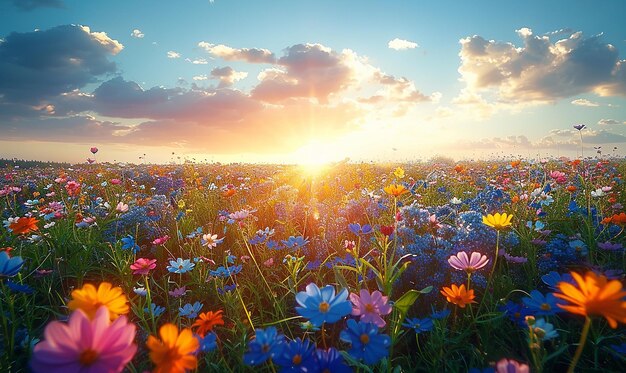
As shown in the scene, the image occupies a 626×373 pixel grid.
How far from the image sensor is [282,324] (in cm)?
201

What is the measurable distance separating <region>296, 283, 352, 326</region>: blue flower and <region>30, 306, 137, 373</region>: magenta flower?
0.47m

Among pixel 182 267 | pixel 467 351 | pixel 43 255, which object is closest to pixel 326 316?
pixel 467 351

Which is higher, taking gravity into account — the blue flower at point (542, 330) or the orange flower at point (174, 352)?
the orange flower at point (174, 352)

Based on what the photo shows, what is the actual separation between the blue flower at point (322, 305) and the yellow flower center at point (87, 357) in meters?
0.51

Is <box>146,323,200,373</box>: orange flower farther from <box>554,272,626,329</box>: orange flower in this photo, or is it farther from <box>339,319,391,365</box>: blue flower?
<box>554,272,626,329</box>: orange flower

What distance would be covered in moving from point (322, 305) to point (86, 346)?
63 cm

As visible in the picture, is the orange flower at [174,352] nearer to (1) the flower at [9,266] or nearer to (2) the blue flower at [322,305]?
(2) the blue flower at [322,305]

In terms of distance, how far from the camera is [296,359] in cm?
96

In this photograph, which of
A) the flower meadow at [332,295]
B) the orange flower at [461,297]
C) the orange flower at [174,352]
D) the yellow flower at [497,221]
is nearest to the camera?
the orange flower at [174,352]

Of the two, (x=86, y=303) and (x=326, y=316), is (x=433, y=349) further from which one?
(x=86, y=303)

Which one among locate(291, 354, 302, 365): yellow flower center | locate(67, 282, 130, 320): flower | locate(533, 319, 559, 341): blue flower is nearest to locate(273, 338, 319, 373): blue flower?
locate(291, 354, 302, 365): yellow flower center

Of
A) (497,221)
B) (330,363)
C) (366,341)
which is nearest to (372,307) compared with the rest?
(366,341)

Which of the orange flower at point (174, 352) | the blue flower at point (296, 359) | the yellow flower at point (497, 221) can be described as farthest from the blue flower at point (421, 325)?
the orange flower at point (174, 352)

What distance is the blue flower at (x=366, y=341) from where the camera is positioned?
1002 millimetres
